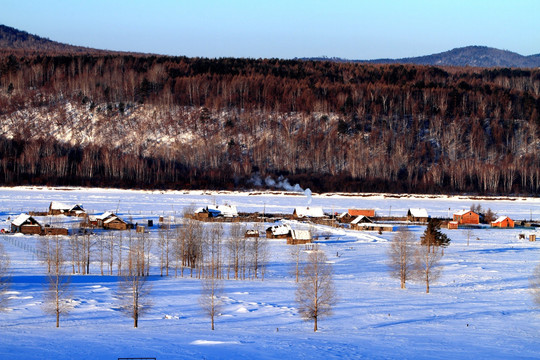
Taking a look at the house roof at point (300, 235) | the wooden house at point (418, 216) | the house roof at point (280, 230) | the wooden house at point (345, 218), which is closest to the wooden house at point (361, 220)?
the wooden house at point (345, 218)

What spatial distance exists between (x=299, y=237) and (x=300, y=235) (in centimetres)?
24

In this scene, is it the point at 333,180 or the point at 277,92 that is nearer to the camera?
the point at 333,180

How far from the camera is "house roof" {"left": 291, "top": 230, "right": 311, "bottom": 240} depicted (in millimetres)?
45978

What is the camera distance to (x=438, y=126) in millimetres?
124500

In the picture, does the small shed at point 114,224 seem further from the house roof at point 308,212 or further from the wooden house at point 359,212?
the wooden house at point 359,212

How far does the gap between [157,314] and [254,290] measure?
6196 mm

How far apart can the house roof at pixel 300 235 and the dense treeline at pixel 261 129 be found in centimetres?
5245

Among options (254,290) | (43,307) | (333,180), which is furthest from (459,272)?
(333,180)

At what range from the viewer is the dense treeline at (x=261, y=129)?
4119 inches

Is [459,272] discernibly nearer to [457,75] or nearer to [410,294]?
[410,294]

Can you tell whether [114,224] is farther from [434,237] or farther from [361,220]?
[434,237]

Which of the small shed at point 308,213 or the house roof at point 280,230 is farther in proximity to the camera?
the small shed at point 308,213

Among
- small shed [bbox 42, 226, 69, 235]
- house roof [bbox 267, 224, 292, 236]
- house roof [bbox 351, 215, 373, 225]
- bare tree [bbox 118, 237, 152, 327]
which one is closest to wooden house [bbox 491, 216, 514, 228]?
house roof [bbox 351, 215, 373, 225]

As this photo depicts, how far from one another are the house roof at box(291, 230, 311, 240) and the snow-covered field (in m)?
2.73
